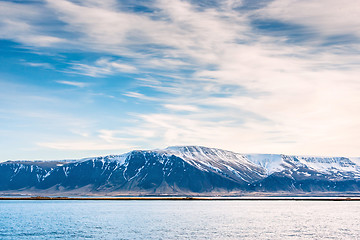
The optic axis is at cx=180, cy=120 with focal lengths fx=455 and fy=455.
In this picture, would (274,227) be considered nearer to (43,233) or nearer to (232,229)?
(232,229)

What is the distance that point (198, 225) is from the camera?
10694 centimetres

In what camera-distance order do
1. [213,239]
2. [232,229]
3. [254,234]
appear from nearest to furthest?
1. [213,239]
2. [254,234]
3. [232,229]

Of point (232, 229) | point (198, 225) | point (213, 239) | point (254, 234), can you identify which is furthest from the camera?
point (198, 225)

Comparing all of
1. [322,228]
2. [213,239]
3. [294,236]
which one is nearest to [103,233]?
[213,239]

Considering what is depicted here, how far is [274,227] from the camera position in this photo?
102875 millimetres

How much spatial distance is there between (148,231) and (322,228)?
38523mm

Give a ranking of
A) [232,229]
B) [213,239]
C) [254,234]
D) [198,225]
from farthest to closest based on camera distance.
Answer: [198,225], [232,229], [254,234], [213,239]

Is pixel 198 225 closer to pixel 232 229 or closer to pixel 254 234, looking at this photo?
pixel 232 229

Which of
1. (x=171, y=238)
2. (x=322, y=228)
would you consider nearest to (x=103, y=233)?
(x=171, y=238)

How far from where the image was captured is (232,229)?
98375 mm

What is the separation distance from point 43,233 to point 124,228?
17891 millimetres

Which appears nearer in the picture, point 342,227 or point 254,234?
point 254,234

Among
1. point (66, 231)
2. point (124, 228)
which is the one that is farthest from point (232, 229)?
point (66, 231)

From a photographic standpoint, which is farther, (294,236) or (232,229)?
(232,229)
